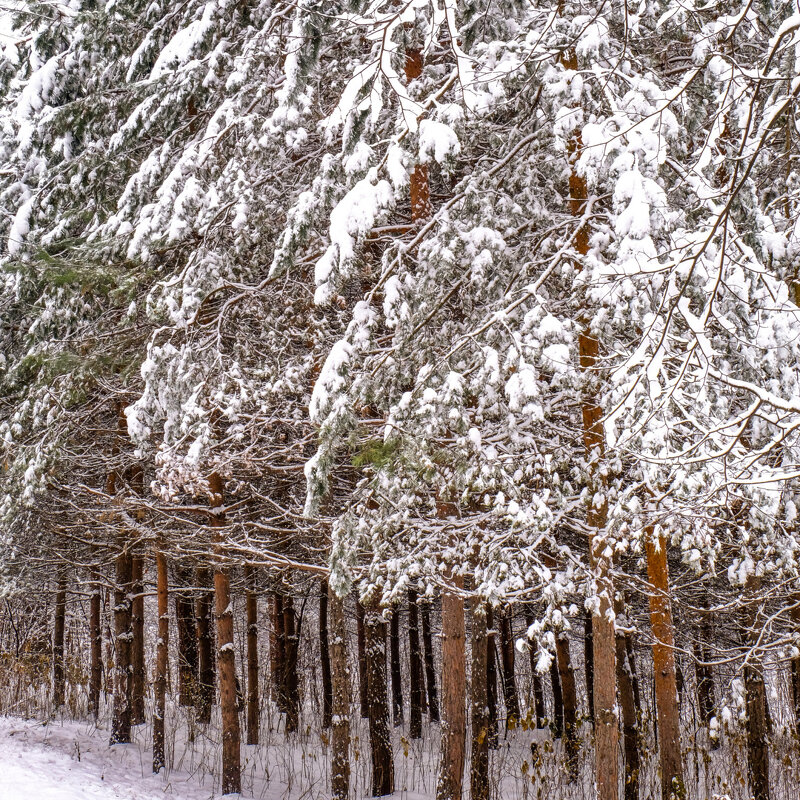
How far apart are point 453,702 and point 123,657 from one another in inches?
315

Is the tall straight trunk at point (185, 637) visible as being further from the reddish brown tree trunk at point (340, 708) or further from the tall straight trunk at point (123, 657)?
the reddish brown tree trunk at point (340, 708)

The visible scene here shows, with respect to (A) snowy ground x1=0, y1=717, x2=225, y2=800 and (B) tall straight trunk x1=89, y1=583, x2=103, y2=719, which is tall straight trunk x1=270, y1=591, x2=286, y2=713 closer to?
(B) tall straight trunk x1=89, y1=583, x2=103, y2=719

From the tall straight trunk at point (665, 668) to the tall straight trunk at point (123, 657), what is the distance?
8426mm

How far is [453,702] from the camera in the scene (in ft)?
23.1

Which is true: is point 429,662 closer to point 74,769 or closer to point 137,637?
point 137,637

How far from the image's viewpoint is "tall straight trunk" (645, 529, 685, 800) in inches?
271

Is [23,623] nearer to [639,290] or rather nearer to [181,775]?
[181,775]

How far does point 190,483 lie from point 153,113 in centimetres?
410

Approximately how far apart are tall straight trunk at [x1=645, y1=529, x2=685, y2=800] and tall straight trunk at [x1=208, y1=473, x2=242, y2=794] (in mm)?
5920

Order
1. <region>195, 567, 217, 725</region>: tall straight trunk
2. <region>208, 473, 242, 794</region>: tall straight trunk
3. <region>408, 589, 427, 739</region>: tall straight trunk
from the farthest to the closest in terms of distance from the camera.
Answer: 1. <region>408, 589, 427, 739</region>: tall straight trunk
2. <region>195, 567, 217, 725</region>: tall straight trunk
3. <region>208, 473, 242, 794</region>: tall straight trunk

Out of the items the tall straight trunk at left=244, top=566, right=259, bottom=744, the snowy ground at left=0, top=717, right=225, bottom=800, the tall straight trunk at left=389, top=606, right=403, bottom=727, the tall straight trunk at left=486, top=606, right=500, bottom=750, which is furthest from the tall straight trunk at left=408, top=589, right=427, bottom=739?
the snowy ground at left=0, top=717, right=225, bottom=800

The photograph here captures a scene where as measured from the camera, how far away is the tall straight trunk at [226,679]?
982 cm

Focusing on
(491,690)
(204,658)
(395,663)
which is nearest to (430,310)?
(491,690)

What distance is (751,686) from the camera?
8.62 m
